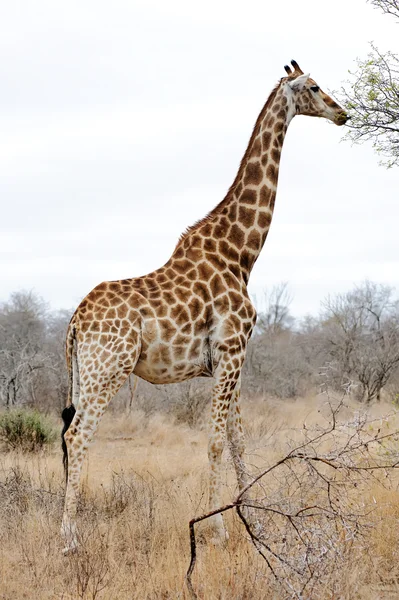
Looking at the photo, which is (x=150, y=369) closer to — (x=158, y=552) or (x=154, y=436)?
(x=158, y=552)

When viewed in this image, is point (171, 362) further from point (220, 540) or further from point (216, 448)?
point (220, 540)

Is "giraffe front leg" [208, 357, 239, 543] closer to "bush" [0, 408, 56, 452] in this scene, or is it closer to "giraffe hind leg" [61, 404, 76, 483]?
"giraffe hind leg" [61, 404, 76, 483]

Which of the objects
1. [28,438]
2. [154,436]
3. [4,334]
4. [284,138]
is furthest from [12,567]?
[4,334]

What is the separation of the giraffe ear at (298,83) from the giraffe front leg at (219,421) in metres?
2.56

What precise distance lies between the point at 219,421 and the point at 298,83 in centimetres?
309

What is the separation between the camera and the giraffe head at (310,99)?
6.62 m

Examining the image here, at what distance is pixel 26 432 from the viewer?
35.7ft

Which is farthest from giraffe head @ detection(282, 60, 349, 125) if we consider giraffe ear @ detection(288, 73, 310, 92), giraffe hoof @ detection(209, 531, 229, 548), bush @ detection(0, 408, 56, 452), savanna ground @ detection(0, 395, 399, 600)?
bush @ detection(0, 408, 56, 452)

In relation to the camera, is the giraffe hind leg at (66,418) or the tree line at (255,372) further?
the tree line at (255,372)

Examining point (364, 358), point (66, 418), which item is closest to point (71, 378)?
point (66, 418)

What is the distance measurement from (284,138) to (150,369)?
2.50m

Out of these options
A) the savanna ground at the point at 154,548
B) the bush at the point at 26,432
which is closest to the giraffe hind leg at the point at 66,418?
the savanna ground at the point at 154,548

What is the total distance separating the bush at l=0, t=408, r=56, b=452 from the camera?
10.8 m

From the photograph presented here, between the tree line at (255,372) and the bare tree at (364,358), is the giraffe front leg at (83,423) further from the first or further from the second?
the bare tree at (364,358)
